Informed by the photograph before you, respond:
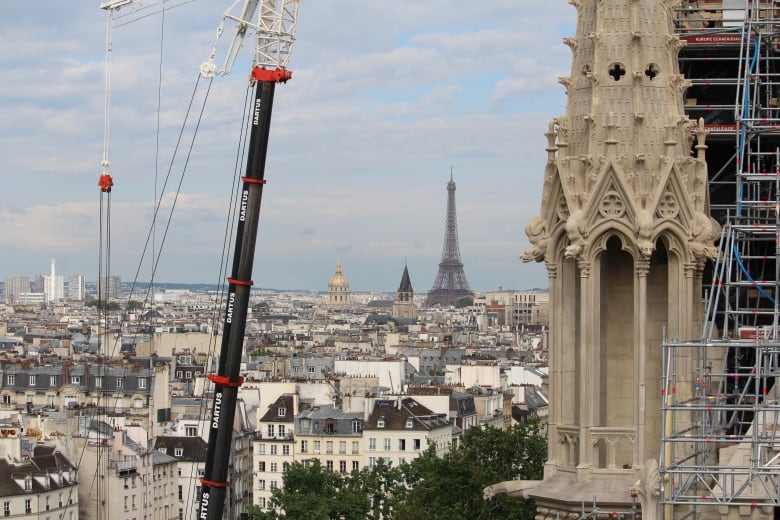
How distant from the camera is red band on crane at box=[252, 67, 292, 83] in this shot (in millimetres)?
36438

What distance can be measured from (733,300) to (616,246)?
217 inches

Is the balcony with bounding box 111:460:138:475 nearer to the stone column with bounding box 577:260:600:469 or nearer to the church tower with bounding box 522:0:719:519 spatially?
the church tower with bounding box 522:0:719:519

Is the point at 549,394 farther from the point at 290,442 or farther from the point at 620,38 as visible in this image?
the point at 290,442

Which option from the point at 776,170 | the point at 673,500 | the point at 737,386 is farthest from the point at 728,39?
the point at 673,500

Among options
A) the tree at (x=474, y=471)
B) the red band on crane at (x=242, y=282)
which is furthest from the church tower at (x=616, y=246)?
the tree at (x=474, y=471)

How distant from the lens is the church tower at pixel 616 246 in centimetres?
3109

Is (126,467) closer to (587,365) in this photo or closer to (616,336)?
(616,336)

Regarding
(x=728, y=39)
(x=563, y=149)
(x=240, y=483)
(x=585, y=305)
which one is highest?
(x=728, y=39)

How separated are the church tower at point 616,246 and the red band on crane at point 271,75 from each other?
6329 mm

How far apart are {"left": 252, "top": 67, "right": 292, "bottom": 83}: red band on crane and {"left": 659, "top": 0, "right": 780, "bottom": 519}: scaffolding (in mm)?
7931

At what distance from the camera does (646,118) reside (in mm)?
31422

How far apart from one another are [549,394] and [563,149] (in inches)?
146

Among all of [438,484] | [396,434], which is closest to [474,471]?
[438,484]

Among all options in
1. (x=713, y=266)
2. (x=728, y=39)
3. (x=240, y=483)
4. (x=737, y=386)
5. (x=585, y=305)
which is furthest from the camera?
(x=240, y=483)
